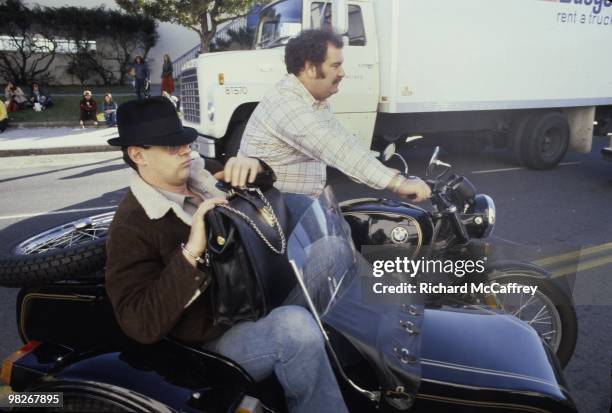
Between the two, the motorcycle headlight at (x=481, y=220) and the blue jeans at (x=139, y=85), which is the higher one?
the blue jeans at (x=139, y=85)

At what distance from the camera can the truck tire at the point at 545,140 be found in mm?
8336

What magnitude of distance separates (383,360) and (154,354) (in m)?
0.75

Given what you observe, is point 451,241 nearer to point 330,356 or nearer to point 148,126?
point 330,356

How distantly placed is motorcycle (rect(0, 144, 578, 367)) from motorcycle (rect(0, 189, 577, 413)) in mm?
397

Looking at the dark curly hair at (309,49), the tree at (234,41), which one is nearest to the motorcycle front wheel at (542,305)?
the dark curly hair at (309,49)

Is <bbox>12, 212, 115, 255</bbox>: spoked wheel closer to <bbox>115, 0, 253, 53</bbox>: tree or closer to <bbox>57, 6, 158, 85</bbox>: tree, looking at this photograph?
<bbox>115, 0, 253, 53</bbox>: tree

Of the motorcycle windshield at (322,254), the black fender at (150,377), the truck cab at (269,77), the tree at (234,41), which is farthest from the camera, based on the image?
the tree at (234,41)

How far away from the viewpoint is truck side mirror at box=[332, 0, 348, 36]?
6.48 m

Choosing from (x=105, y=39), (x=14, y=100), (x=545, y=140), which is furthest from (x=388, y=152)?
(x=105, y=39)

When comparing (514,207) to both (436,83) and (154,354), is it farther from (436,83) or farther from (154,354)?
(154,354)

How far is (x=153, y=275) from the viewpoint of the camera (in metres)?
1.57

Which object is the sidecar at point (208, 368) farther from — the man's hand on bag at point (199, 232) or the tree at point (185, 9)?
the tree at point (185, 9)

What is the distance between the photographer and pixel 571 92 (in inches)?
336

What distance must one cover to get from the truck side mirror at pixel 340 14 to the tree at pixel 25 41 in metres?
17.2
